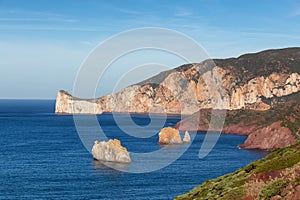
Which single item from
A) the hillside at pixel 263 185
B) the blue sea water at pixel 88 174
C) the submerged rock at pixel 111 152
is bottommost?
the blue sea water at pixel 88 174

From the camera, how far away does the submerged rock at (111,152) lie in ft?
424

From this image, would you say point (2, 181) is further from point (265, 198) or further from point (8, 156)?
point (265, 198)

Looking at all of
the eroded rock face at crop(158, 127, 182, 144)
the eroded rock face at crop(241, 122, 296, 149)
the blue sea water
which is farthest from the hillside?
the eroded rock face at crop(241, 122, 296, 149)

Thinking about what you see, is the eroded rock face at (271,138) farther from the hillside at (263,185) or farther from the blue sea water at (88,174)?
the hillside at (263,185)

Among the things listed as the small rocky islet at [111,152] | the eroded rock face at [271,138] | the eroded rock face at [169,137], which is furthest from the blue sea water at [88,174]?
the eroded rock face at [271,138]

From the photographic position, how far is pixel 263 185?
31.9m

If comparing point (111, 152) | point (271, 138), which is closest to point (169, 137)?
point (271, 138)

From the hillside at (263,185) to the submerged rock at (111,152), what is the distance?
87004 millimetres

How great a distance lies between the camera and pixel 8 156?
14450cm

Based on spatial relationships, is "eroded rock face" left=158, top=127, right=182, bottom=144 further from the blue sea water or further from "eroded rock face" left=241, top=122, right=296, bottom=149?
"eroded rock face" left=241, top=122, right=296, bottom=149

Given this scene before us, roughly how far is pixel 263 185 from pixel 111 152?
10307 centimetres

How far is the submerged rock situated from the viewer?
12925 cm

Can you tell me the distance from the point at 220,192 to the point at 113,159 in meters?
97.2

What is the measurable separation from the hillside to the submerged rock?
8700cm
